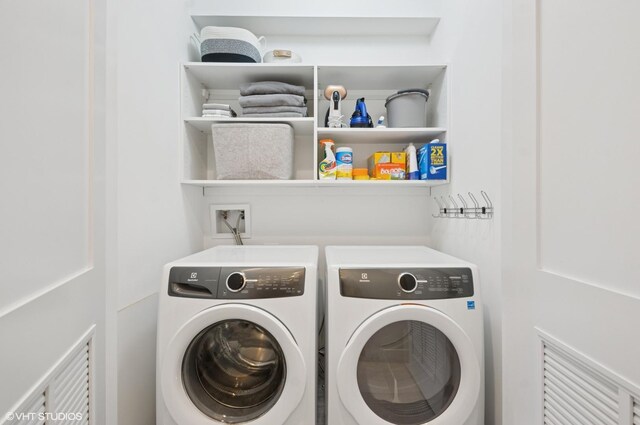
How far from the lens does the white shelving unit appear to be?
58.0 inches

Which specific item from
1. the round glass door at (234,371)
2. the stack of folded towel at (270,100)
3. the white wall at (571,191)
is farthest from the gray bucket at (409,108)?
the round glass door at (234,371)

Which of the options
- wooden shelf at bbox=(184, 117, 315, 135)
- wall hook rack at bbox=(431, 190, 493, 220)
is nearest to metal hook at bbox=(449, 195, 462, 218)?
wall hook rack at bbox=(431, 190, 493, 220)

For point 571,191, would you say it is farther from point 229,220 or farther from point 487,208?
point 229,220

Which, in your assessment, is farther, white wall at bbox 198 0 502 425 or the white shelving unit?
the white shelving unit

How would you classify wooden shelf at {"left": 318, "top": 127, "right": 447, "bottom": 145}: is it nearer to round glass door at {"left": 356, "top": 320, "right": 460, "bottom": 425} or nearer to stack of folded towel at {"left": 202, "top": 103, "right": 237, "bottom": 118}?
stack of folded towel at {"left": 202, "top": 103, "right": 237, "bottom": 118}

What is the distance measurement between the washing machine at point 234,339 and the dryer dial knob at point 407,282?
32cm

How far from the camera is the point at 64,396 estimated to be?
0.63 metres

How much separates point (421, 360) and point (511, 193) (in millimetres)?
670

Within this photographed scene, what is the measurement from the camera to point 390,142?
173 centimetres

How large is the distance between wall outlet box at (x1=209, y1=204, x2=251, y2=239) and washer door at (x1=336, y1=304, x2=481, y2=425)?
1.03m

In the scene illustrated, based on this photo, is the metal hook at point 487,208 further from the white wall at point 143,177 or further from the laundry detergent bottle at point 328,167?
the white wall at point 143,177

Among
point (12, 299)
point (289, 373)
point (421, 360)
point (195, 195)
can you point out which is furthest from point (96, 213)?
point (421, 360)

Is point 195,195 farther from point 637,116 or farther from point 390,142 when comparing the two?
point 637,116

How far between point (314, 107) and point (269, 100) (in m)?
0.23
